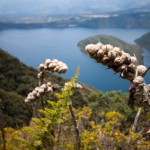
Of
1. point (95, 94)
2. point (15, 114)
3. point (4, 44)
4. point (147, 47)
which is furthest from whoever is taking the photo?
point (4, 44)

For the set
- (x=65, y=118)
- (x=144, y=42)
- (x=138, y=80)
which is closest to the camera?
(x=138, y=80)

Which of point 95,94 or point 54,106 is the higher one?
point 54,106

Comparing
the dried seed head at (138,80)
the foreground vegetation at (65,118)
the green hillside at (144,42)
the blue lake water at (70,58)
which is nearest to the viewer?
the dried seed head at (138,80)

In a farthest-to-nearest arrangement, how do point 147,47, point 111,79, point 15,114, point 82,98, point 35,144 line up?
point 147,47 → point 111,79 → point 82,98 → point 15,114 → point 35,144

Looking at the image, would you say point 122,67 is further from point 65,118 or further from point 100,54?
point 65,118

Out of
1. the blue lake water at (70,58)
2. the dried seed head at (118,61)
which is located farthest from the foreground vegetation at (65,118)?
the blue lake water at (70,58)

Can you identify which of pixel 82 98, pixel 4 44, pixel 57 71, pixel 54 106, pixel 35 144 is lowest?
pixel 4 44

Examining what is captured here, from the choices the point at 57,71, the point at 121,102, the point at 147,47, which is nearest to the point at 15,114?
the point at 121,102

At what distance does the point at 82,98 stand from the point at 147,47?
12036 cm

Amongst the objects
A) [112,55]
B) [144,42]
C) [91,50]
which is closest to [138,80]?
[112,55]

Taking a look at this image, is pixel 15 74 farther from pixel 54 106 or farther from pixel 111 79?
pixel 54 106

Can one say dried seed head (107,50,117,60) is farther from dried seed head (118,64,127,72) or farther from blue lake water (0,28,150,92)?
blue lake water (0,28,150,92)

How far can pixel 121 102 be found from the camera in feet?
115

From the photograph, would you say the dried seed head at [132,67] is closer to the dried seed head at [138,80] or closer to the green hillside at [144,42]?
the dried seed head at [138,80]
